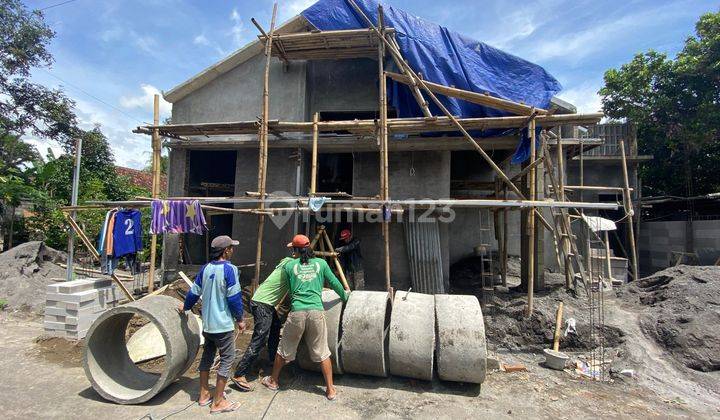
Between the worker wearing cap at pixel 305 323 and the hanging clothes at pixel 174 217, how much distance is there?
2859 mm

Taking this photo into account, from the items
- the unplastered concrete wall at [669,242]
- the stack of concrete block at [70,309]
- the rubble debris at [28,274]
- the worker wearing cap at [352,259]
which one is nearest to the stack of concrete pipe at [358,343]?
the stack of concrete block at [70,309]

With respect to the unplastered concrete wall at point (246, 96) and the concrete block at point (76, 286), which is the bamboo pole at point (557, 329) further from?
the concrete block at point (76, 286)

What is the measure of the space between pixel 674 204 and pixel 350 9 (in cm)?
1489

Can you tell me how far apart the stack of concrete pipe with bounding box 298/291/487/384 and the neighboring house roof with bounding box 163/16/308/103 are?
23.1ft

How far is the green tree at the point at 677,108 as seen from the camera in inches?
474

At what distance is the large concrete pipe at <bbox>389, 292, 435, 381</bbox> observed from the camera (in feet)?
14.3

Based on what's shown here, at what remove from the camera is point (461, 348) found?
4.32 meters

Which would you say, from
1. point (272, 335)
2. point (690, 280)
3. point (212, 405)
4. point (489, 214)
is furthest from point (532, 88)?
point (212, 405)

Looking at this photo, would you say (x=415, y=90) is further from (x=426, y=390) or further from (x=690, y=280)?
(x=690, y=280)

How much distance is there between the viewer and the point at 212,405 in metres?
3.88

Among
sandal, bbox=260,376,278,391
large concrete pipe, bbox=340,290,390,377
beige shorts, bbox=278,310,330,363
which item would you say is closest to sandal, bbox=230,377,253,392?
sandal, bbox=260,376,278,391

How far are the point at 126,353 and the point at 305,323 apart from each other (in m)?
2.71

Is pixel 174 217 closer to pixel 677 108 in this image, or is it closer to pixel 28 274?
pixel 28 274

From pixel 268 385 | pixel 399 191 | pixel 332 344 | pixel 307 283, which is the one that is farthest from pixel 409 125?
pixel 268 385
